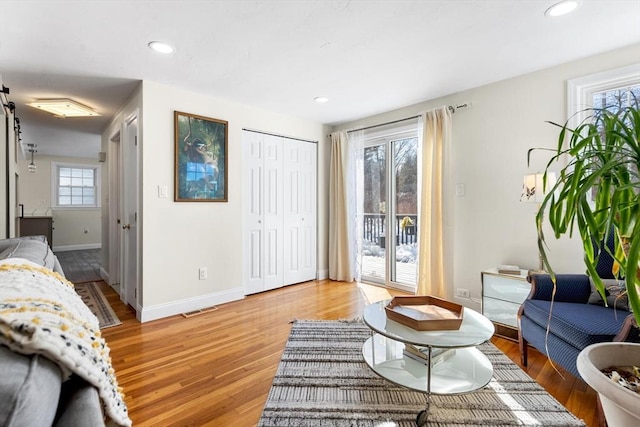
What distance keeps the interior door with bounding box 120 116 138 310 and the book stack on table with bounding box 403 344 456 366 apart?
2730mm

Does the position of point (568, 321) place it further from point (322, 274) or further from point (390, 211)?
point (322, 274)

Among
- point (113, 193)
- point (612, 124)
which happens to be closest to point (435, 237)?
point (612, 124)

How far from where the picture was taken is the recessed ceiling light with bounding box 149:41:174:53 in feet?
7.21

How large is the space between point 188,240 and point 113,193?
1737mm

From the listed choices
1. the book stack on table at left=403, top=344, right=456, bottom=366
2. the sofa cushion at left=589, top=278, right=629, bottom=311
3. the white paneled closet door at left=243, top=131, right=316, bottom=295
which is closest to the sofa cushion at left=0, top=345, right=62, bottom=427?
the book stack on table at left=403, top=344, right=456, bottom=366

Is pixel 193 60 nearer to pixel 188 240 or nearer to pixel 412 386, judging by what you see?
pixel 188 240

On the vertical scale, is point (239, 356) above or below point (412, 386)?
below

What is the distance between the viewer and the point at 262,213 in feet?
12.6

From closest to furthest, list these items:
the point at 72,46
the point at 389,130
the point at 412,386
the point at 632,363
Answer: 1. the point at 632,363
2. the point at 412,386
3. the point at 72,46
4. the point at 389,130

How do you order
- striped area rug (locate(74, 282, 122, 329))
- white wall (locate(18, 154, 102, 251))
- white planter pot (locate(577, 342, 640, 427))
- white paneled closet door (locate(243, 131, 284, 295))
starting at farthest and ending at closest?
white wall (locate(18, 154, 102, 251))
white paneled closet door (locate(243, 131, 284, 295))
striped area rug (locate(74, 282, 122, 329))
white planter pot (locate(577, 342, 640, 427))

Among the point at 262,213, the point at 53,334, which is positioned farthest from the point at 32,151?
the point at 53,334

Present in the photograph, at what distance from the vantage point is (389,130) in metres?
3.86

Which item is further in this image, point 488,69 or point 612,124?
point 488,69

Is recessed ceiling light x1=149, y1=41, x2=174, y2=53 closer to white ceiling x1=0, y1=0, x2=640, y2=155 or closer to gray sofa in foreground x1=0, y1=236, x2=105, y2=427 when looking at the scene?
white ceiling x1=0, y1=0, x2=640, y2=155
